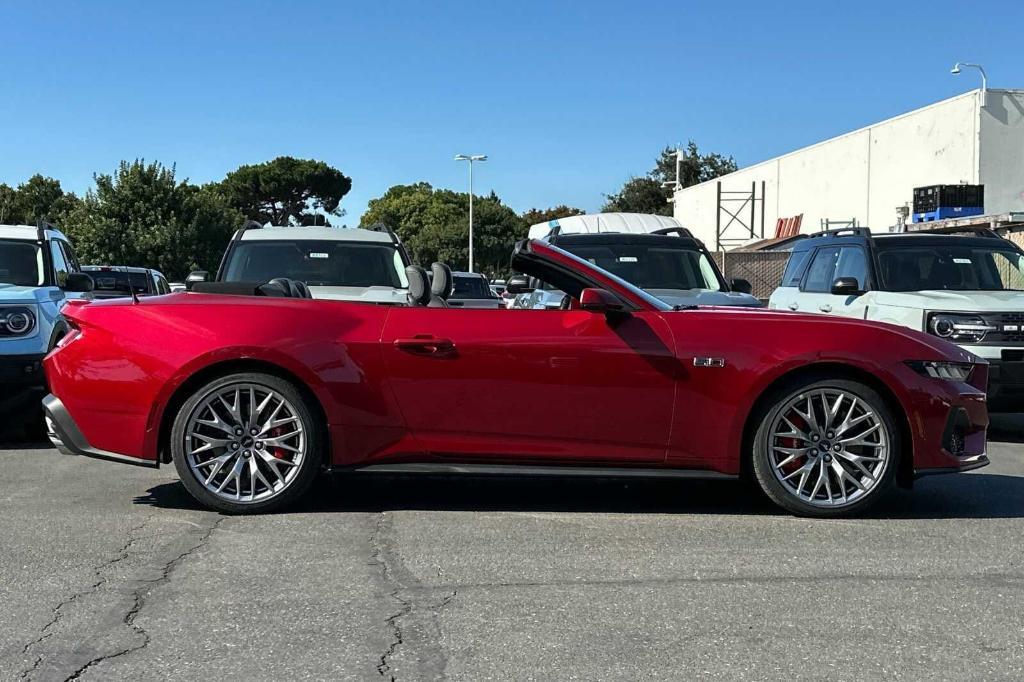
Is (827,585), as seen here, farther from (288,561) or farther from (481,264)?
(481,264)

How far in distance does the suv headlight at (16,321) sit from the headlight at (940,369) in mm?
6590

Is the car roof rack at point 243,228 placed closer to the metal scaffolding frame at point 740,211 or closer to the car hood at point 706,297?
the car hood at point 706,297

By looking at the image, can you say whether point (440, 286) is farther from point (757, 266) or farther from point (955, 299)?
point (757, 266)

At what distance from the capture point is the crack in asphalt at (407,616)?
3.83m

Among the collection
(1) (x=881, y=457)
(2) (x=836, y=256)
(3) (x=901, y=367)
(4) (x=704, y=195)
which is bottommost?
(1) (x=881, y=457)

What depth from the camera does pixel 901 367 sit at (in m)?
6.09

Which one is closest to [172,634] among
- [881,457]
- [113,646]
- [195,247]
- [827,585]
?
[113,646]

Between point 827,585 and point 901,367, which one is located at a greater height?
point 901,367

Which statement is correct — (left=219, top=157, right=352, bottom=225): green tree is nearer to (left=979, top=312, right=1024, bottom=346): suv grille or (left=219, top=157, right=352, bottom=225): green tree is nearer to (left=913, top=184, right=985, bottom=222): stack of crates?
(left=913, top=184, right=985, bottom=222): stack of crates

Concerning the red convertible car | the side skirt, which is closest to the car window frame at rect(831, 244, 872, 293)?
the red convertible car

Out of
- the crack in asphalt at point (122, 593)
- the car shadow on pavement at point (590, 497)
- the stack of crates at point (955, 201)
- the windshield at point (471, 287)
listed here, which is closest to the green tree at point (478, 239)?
the stack of crates at point (955, 201)

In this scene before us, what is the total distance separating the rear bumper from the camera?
20.3 feet

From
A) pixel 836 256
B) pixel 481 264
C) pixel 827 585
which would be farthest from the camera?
pixel 481 264

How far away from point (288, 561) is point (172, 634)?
1.04 meters
